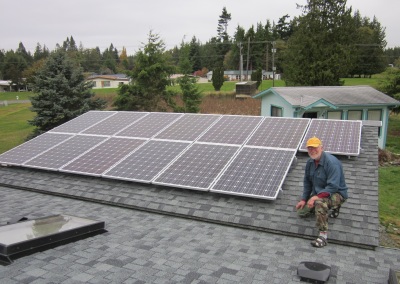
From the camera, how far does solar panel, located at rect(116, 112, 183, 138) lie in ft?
35.2

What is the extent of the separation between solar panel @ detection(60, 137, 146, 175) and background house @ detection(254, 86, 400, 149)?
14239 millimetres

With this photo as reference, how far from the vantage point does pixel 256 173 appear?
7.92 meters

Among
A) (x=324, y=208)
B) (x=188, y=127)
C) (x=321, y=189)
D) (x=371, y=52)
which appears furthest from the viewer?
(x=371, y=52)

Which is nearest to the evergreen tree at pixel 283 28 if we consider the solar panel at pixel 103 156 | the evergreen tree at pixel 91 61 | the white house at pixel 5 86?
the evergreen tree at pixel 91 61

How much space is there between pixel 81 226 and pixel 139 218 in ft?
4.87

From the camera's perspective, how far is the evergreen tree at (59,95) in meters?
22.8

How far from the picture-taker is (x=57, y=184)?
30.1 ft

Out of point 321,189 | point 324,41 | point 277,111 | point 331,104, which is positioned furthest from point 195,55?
point 321,189

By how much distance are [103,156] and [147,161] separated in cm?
151

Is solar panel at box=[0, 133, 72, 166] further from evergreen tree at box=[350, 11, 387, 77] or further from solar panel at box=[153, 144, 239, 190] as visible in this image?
evergreen tree at box=[350, 11, 387, 77]

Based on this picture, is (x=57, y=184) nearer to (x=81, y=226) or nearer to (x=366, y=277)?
(x=81, y=226)

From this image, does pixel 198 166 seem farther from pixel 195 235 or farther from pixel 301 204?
pixel 301 204

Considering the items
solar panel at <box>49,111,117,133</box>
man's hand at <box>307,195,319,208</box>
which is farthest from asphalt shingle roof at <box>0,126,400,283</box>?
solar panel at <box>49,111,117,133</box>

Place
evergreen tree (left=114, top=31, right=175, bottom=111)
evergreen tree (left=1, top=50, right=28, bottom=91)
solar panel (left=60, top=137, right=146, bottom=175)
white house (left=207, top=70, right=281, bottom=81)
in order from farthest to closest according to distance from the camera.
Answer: white house (left=207, top=70, right=281, bottom=81), evergreen tree (left=1, top=50, right=28, bottom=91), evergreen tree (left=114, top=31, right=175, bottom=111), solar panel (left=60, top=137, right=146, bottom=175)
